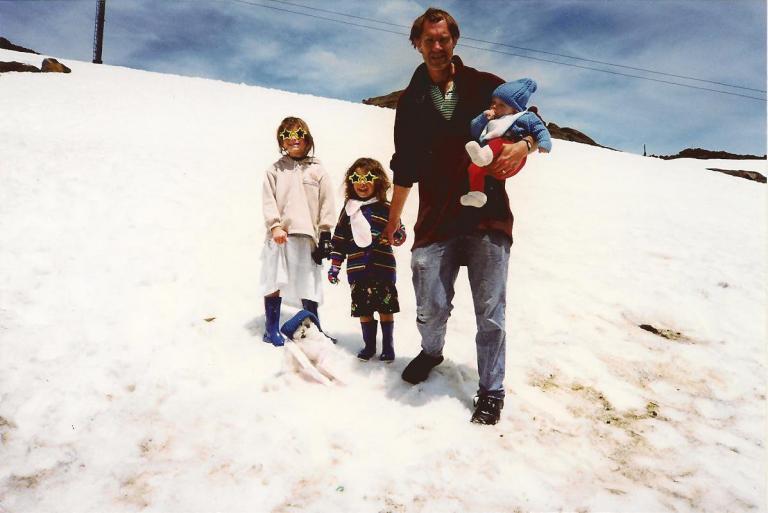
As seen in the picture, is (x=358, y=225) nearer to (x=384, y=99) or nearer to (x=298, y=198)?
(x=298, y=198)

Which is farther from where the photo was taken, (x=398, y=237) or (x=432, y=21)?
(x=398, y=237)

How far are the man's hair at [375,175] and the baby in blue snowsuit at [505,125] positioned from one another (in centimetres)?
126

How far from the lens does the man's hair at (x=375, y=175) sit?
13.8ft

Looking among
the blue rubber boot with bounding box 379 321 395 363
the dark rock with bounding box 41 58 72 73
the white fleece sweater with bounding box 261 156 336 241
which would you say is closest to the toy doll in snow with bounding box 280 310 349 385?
the blue rubber boot with bounding box 379 321 395 363

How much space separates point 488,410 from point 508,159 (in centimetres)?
183

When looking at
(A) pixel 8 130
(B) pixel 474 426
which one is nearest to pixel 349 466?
(B) pixel 474 426

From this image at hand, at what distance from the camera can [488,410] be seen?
11.1 feet

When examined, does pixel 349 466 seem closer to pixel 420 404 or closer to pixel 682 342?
pixel 420 404

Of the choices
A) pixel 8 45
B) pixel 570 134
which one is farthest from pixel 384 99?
pixel 8 45

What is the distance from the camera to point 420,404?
3.61 m

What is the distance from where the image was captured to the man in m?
3.27

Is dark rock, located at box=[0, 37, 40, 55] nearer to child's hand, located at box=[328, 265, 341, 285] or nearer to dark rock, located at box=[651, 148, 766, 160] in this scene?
child's hand, located at box=[328, 265, 341, 285]

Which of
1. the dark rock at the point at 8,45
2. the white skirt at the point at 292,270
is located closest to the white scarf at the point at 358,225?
the white skirt at the point at 292,270

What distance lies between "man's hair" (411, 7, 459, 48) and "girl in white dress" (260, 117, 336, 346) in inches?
60.6
